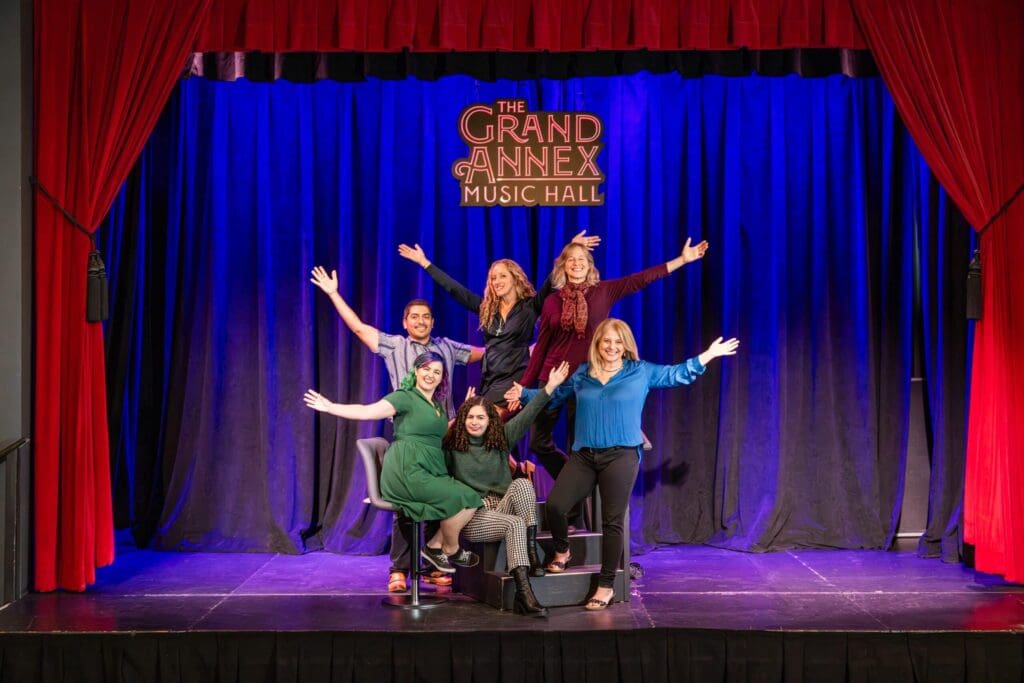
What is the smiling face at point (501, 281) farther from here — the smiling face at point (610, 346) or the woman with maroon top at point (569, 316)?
the smiling face at point (610, 346)

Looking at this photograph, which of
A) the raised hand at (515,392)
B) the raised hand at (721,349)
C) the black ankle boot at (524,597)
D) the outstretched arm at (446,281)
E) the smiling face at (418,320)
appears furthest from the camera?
the outstretched arm at (446,281)

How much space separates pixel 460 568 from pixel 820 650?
1737 millimetres

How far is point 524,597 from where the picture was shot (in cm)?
502

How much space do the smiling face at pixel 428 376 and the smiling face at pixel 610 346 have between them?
76 cm

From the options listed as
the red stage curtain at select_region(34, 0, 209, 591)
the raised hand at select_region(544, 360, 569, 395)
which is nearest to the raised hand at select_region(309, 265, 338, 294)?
the red stage curtain at select_region(34, 0, 209, 591)

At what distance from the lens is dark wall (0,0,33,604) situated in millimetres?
5527

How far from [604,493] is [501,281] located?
1.32 m

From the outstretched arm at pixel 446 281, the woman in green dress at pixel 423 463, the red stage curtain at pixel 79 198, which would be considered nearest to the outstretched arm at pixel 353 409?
the woman in green dress at pixel 423 463

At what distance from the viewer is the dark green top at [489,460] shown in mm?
5348

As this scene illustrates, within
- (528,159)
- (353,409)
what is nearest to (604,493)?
(353,409)

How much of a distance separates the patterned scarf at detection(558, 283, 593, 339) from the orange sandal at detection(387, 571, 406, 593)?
1.46 metres

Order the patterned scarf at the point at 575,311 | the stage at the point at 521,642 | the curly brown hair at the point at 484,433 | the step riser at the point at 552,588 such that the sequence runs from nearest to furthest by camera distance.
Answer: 1. the stage at the point at 521,642
2. the step riser at the point at 552,588
3. the curly brown hair at the point at 484,433
4. the patterned scarf at the point at 575,311

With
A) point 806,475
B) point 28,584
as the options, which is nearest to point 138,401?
point 28,584

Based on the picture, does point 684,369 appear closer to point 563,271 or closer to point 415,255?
point 563,271
